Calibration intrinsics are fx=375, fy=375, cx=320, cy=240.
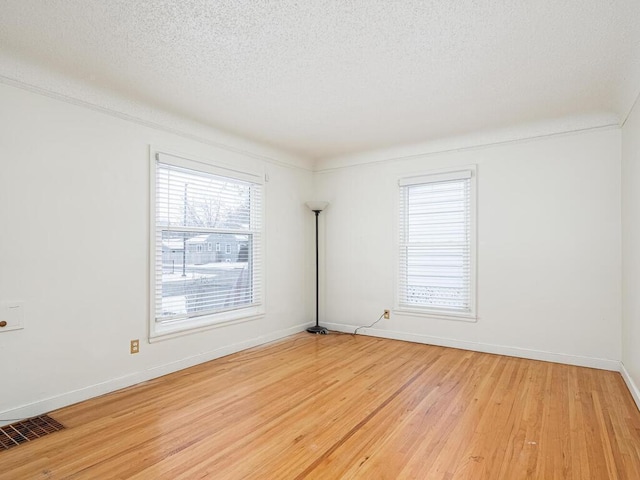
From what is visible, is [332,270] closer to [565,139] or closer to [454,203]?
[454,203]

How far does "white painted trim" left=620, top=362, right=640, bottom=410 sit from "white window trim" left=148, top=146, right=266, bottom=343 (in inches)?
141

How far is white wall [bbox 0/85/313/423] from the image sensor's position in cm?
259

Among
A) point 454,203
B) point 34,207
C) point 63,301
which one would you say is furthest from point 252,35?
point 454,203

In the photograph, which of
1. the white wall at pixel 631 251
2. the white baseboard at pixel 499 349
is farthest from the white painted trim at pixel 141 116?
the white wall at pixel 631 251

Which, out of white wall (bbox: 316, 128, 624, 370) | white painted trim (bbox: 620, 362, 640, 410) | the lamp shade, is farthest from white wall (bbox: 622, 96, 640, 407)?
the lamp shade

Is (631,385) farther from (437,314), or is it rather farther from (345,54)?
(345,54)

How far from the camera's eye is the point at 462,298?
4383 mm

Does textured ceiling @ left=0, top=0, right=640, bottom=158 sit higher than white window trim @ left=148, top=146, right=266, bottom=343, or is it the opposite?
textured ceiling @ left=0, top=0, right=640, bottom=158

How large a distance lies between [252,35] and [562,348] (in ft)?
13.1

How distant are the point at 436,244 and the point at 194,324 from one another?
291 centimetres

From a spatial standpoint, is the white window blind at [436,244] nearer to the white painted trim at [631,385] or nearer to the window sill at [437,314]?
the window sill at [437,314]

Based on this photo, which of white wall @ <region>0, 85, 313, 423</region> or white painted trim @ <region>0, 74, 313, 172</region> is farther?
white painted trim @ <region>0, 74, 313, 172</region>

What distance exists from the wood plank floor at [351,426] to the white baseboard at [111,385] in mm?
78

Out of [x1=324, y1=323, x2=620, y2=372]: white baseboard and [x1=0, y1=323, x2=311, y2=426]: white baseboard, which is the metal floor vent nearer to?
[x1=0, y1=323, x2=311, y2=426]: white baseboard
